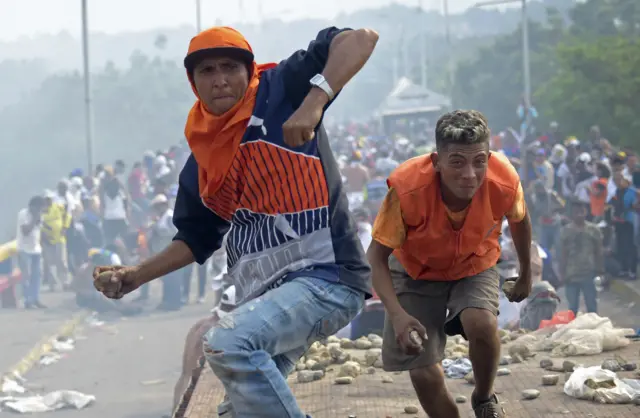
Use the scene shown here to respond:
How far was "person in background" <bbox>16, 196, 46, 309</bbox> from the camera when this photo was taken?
661 inches

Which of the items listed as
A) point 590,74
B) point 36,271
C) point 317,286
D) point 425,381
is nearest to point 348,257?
point 317,286

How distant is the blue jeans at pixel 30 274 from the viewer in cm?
1672

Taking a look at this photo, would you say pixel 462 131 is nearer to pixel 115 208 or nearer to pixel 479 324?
pixel 479 324

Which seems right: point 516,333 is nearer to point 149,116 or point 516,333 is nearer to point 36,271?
point 36,271

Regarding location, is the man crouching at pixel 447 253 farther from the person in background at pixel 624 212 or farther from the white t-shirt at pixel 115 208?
the white t-shirt at pixel 115 208

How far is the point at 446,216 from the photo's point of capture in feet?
15.1

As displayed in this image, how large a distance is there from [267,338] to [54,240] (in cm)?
1495

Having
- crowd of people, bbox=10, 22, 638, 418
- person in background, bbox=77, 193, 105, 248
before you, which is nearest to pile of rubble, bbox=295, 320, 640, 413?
crowd of people, bbox=10, 22, 638, 418

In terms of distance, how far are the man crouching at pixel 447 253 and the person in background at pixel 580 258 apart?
763 centimetres

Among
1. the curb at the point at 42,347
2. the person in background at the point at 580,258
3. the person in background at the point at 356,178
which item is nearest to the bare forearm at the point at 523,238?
the person in background at the point at 580,258

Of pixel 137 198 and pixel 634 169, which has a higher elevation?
pixel 634 169

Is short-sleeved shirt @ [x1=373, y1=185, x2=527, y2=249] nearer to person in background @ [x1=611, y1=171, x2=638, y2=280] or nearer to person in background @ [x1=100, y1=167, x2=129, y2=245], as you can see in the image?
person in background @ [x1=611, y1=171, x2=638, y2=280]

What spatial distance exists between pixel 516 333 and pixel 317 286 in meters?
4.75

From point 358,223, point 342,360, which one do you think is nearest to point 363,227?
point 358,223
